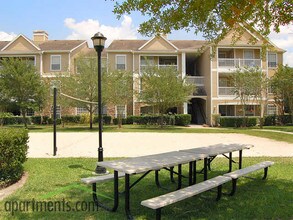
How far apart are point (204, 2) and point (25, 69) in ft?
75.2

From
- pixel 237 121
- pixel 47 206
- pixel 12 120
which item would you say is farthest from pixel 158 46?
pixel 47 206

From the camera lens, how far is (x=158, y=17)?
17.7 ft

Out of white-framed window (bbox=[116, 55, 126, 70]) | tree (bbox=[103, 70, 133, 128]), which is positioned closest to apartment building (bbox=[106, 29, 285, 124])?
white-framed window (bbox=[116, 55, 126, 70])

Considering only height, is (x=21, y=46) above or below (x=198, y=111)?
above

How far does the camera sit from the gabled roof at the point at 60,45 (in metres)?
34.3

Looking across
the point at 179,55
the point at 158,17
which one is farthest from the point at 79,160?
the point at 179,55

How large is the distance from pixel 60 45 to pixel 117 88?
15.2 m

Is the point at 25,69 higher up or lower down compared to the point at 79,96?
higher up

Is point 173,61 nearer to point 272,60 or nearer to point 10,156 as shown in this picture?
point 272,60

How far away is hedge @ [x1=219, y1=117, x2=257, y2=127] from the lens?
94.4ft

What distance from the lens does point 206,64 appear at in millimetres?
33438

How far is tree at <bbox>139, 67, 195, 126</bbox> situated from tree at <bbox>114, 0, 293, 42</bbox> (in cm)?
1807

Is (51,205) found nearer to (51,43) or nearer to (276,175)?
(276,175)

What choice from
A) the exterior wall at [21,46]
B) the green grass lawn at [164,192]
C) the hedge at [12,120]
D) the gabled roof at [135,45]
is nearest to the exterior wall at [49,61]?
the exterior wall at [21,46]
